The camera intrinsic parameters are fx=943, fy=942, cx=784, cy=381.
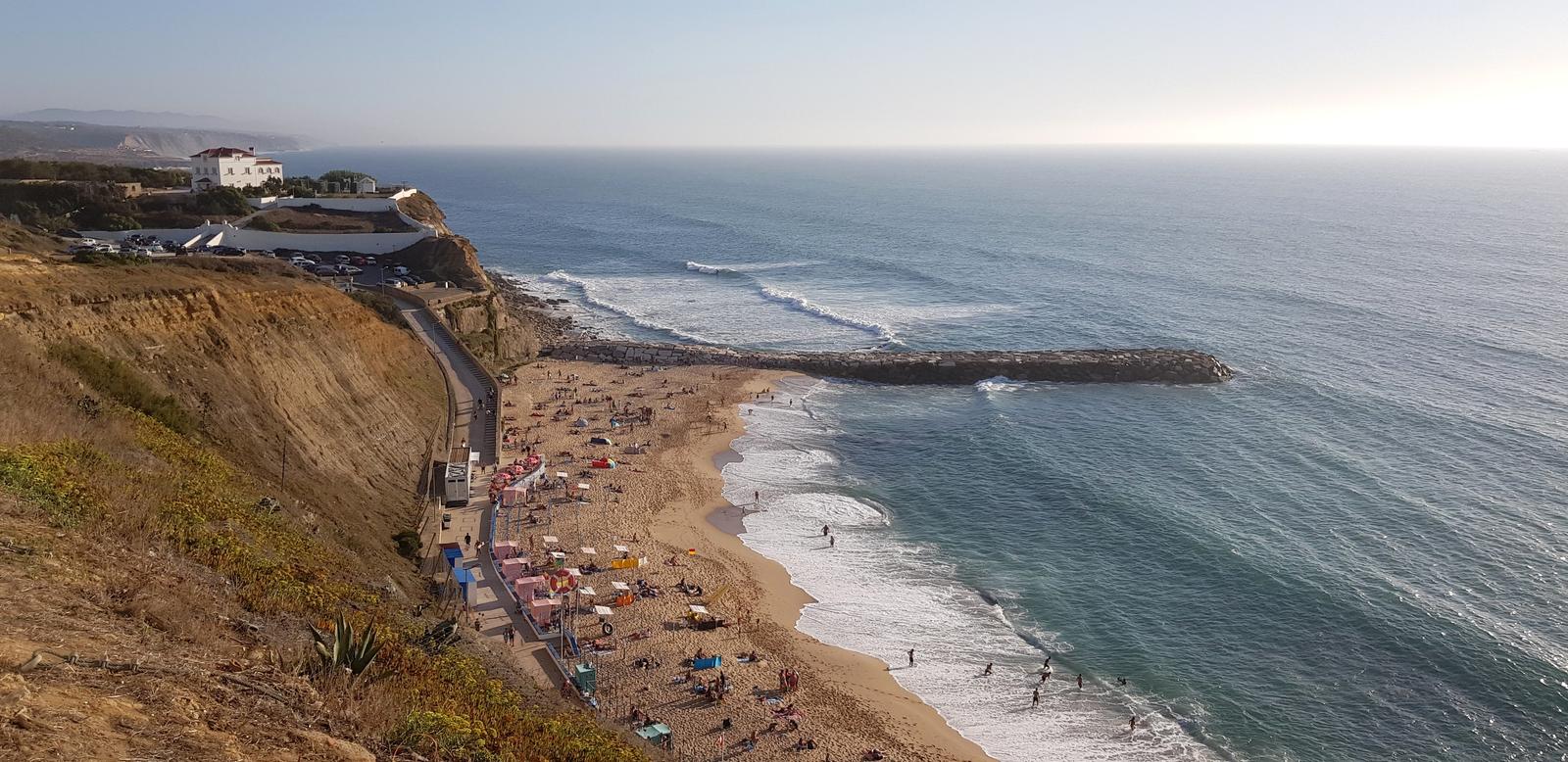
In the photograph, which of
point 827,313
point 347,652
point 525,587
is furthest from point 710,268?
point 347,652

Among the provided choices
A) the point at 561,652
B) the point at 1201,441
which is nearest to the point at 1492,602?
the point at 1201,441

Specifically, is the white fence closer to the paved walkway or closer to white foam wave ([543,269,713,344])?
the paved walkway

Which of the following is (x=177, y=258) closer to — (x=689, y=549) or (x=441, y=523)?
(x=441, y=523)

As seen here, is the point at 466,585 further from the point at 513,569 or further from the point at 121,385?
the point at 121,385

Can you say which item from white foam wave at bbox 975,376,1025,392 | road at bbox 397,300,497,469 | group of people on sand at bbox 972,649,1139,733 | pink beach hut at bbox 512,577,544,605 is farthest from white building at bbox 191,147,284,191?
group of people on sand at bbox 972,649,1139,733

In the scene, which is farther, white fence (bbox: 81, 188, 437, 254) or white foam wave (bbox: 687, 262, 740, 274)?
white foam wave (bbox: 687, 262, 740, 274)

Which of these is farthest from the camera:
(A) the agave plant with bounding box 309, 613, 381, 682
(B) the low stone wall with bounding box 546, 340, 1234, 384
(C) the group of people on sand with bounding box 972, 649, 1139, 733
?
(B) the low stone wall with bounding box 546, 340, 1234, 384
